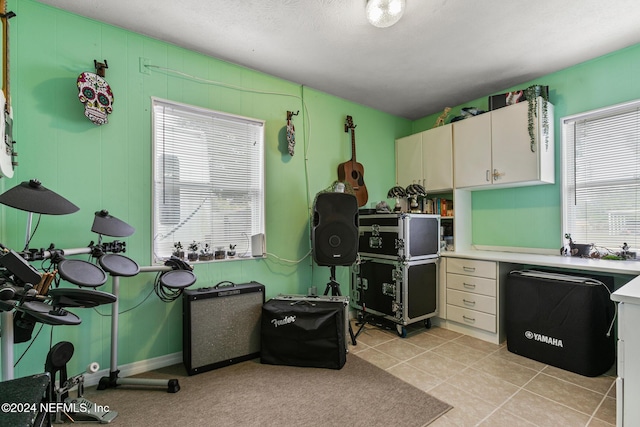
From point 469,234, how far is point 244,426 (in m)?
3.03

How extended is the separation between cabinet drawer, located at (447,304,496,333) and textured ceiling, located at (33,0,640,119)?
233 centimetres

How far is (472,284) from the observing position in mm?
2855

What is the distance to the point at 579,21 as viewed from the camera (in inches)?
82.0

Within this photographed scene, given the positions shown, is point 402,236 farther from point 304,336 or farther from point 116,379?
point 116,379

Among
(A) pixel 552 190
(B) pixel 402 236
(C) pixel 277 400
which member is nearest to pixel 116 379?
(C) pixel 277 400

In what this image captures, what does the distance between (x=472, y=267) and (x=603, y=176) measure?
1.37 metres

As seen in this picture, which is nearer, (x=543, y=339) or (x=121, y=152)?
(x=121, y=152)

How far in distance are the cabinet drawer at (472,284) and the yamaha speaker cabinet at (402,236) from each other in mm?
294

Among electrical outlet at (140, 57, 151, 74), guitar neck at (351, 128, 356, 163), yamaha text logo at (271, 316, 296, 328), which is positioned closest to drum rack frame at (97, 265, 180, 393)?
yamaha text logo at (271, 316, 296, 328)

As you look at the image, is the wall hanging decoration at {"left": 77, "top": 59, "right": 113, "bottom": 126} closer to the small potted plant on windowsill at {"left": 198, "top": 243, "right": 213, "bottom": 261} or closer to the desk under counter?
the small potted plant on windowsill at {"left": 198, "top": 243, "right": 213, "bottom": 261}

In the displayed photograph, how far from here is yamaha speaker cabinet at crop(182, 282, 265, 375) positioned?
217 cm

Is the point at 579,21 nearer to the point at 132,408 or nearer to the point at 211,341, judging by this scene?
the point at 211,341

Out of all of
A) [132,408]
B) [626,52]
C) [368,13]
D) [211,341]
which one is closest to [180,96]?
[368,13]

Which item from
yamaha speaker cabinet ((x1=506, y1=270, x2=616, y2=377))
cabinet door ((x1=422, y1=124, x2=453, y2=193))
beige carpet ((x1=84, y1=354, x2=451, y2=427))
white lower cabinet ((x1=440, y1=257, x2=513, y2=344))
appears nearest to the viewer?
beige carpet ((x1=84, y1=354, x2=451, y2=427))
